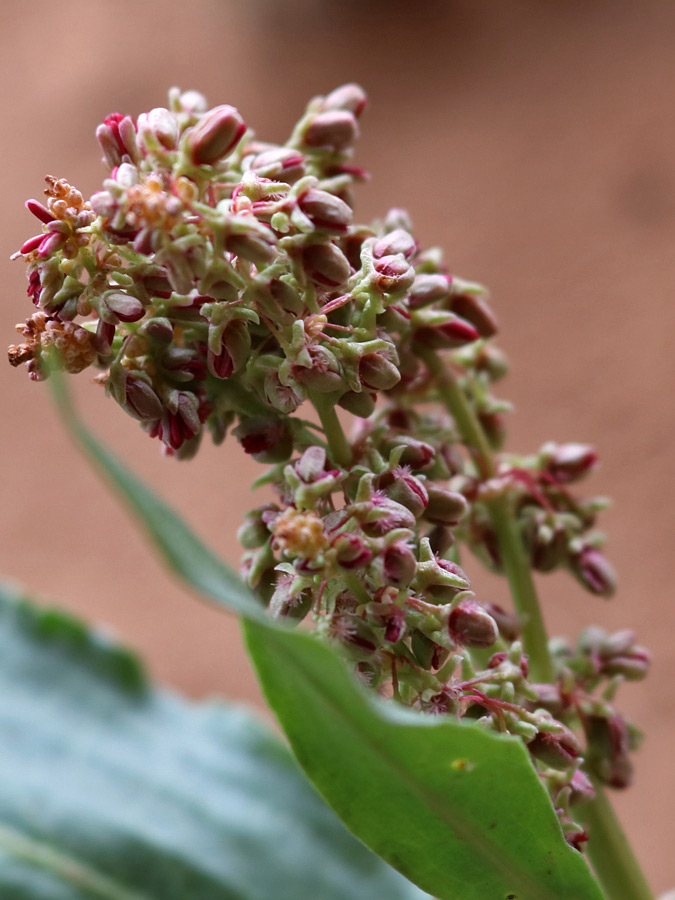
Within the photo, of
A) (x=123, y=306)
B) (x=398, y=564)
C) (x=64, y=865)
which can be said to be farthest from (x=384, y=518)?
(x=64, y=865)

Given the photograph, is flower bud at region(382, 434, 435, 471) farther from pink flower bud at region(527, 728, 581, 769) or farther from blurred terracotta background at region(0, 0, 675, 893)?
blurred terracotta background at region(0, 0, 675, 893)

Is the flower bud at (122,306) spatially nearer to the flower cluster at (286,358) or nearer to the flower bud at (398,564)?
the flower cluster at (286,358)

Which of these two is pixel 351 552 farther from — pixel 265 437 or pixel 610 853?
pixel 610 853

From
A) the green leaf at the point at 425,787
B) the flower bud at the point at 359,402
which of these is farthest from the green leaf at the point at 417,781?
the flower bud at the point at 359,402

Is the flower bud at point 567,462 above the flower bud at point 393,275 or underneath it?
above

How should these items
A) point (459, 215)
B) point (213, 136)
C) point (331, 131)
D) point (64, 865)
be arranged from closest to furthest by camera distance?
1. point (213, 136)
2. point (331, 131)
3. point (64, 865)
4. point (459, 215)

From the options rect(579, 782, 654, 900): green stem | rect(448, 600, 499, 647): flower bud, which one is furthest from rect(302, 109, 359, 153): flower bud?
rect(579, 782, 654, 900): green stem

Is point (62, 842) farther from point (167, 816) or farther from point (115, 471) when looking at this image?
point (115, 471)
